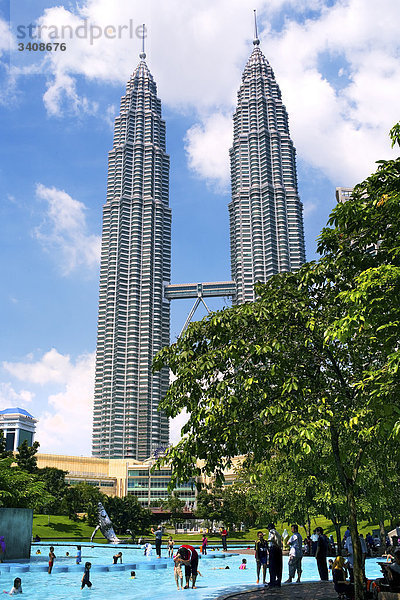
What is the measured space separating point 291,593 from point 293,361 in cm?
935

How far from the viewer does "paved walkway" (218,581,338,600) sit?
1789 cm

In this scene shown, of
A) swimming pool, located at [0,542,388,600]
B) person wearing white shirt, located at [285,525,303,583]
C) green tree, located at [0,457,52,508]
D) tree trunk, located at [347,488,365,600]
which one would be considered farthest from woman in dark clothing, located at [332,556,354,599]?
green tree, located at [0,457,52,508]

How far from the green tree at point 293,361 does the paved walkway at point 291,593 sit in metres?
4.07

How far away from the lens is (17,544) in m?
37.6

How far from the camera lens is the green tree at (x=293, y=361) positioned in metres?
14.0

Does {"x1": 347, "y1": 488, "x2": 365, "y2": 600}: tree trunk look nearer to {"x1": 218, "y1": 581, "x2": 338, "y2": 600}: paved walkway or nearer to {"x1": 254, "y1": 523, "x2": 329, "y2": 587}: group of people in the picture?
{"x1": 218, "y1": 581, "x2": 338, "y2": 600}: paved walkway

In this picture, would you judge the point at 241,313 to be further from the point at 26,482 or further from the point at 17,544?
the point at 26,482

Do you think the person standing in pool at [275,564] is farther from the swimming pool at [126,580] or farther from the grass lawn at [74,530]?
the grass lawn at [74,530]

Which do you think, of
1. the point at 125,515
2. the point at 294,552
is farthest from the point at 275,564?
the point at 125,515

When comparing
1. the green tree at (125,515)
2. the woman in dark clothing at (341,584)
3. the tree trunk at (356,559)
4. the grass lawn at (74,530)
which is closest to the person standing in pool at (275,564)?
the woman in dark clothing at (341,584)

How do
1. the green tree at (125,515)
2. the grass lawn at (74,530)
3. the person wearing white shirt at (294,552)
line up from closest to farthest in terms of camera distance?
the person wearing white shirt at (294,552) → the grass lawn at (74,530) → the green tree at (125,515)

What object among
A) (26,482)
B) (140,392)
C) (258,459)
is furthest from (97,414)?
(258,459)

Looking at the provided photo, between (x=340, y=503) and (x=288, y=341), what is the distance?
2863 cm

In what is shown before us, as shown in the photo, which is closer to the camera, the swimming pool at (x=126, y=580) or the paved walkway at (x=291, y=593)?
the paved walkway at (x=291, y=593)
